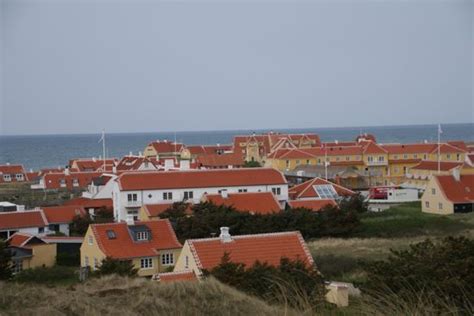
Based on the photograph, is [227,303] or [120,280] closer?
[227,303]

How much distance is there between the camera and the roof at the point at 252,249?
17.0 meters

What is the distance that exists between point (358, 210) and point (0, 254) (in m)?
19.9

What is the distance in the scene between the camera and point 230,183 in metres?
37.4

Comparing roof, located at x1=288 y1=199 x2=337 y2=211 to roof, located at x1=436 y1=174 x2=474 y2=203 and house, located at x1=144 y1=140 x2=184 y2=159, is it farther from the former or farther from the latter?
house, located at x1=144 y1=140 x2=184 y2=159

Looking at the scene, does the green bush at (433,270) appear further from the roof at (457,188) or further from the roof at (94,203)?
the roof at (94,203)

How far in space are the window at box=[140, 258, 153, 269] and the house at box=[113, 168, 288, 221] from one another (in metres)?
11.9

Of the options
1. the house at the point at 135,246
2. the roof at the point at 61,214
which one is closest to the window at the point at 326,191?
the roof at the point at 61,214

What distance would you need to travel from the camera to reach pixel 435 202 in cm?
3631

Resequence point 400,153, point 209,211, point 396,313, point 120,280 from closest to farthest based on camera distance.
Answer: point 396,313 → point 120,280 → point 209,211 → point 400,153

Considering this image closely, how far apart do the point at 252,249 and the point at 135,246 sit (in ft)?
22.9

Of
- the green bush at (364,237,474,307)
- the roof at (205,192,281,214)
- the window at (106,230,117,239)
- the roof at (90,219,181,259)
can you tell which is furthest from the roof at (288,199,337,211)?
the green bush at (364,237,474,307)

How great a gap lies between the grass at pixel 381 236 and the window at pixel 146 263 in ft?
18.4

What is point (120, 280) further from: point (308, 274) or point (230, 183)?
point (230, 183)

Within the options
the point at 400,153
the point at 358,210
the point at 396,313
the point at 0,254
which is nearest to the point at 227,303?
the point at 396,313
